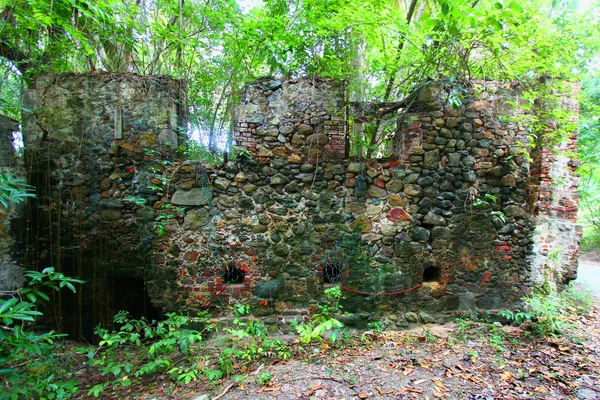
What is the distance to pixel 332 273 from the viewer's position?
3898mm

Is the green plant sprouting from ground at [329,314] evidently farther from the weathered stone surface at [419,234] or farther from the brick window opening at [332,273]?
the weathered stone surface at [419,234]

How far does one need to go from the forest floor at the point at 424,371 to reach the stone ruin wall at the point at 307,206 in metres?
0.42

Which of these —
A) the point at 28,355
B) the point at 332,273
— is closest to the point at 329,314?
the point at 332,273

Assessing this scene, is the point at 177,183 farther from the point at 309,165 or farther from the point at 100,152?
the point at 309,165

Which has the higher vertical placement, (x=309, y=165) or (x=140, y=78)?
(x=140, y=78)

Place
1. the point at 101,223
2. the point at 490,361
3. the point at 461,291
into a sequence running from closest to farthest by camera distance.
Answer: the point at 490,361 → the point at 101,223 → the point at 461,291

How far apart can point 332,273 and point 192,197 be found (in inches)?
82.8

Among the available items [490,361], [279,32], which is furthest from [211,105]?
[490,361]

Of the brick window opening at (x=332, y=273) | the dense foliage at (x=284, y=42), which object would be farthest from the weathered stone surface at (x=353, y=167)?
the brick window opening at (x=332, y=273)

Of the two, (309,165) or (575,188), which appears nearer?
(309,165)

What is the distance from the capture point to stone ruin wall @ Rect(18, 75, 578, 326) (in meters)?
3.73

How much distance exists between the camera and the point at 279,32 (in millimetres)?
4652

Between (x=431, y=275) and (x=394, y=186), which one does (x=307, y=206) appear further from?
(x=431, y=275)

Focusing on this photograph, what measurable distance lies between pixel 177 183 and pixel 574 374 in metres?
4.83
